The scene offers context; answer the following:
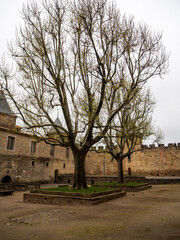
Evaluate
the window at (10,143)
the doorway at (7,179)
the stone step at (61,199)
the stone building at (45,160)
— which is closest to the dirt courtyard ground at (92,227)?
the stone step at (61,199)

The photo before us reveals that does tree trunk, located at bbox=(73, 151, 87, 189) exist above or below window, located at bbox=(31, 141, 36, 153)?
below

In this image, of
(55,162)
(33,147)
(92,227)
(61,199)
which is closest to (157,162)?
(55,162)

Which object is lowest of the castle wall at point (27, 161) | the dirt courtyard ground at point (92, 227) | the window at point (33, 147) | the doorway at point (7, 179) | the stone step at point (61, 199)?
the dirt courtyard ground at point (92, 227)

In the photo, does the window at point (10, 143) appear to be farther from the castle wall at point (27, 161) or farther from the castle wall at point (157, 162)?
the castle wall at point (157, 162)

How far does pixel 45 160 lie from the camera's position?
24.5m

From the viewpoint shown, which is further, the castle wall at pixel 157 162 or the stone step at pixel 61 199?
the castle wall at pixel 157 162

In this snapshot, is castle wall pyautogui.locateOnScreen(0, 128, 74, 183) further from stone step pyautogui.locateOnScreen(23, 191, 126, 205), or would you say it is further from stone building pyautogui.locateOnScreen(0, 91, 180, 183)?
stone step pyautogui.locateOnScreen(23, 191, 126, 205)

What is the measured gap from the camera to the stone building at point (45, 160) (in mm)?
19609

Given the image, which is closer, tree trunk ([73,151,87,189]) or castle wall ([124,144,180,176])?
tree trunk ([73,151,87,189])

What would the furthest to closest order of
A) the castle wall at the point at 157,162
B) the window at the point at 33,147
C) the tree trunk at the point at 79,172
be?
the castle wall at the point at 157,162 → the window at the point at 33,147 → the tree trunk at the point at 79,172

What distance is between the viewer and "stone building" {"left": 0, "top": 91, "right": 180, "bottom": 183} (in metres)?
19.6

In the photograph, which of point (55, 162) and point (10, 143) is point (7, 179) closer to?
point (10, 143)

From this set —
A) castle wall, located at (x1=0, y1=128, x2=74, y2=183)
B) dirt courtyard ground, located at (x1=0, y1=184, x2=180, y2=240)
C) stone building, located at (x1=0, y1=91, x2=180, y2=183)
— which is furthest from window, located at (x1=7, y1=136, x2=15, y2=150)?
dirt courtyard ground, located at (x1=0, y1=184, x2=180, y2=240)

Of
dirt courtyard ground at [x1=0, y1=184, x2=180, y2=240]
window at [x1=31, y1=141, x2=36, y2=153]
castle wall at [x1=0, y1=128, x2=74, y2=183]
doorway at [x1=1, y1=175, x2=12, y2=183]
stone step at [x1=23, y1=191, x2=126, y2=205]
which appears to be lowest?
dirt courtyard ground at [x1=0, y1=184, x2=180, y2=240]
